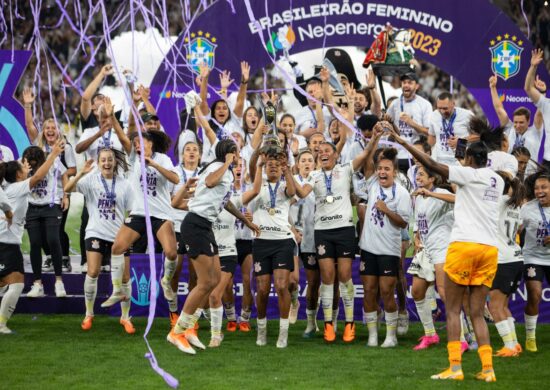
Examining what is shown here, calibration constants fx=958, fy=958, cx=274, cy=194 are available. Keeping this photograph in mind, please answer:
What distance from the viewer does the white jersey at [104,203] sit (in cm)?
1043

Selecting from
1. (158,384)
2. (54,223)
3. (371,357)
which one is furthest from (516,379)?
(54,223)

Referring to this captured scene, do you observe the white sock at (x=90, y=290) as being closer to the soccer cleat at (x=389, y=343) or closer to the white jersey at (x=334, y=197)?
the white jersey at (x=334, y=197)

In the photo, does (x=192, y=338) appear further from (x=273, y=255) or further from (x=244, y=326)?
(x=244, y=326)

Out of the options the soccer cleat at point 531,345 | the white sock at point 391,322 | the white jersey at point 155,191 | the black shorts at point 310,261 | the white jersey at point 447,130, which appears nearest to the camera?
the soccer cleat at point 531,345

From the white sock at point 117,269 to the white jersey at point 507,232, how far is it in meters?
3.92

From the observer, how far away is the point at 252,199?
9422 mm

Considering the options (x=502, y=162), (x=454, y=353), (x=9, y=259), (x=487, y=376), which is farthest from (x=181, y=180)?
(x=487, y=376)

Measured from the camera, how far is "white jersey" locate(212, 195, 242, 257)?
32.0 ft

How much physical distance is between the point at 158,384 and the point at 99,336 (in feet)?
8.85

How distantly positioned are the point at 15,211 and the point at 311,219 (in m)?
3.13

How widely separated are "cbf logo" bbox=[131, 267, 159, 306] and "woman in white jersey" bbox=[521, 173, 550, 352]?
14.2ft

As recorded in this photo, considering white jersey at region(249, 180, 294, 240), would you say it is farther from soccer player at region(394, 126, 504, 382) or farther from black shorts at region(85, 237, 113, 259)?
soccer player at region(394, 126, 504, 382)

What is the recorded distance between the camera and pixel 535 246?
9414 millimetres

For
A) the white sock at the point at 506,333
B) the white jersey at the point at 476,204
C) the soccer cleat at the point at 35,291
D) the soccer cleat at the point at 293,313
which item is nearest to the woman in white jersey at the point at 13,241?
the soccer cleat at the point at 35,291
